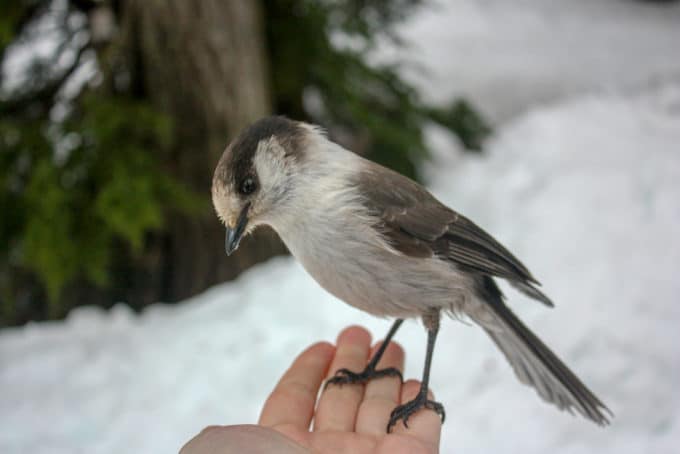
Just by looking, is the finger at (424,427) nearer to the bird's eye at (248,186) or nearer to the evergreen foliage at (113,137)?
the bird's eye at (248,186)

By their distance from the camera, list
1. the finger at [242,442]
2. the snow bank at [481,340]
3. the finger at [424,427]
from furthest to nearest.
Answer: the snow bank at [481,340] < the finger at [424,427] < the finger at [242,442]

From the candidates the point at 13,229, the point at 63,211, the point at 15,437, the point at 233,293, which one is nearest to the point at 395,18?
the point at 233,293

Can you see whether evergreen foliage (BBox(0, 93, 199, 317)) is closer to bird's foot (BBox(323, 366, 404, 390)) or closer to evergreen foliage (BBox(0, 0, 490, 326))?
evergreen foliage (BBox(0, 0, 490, 326))

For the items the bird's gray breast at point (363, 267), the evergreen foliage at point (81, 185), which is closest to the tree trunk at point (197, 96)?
the evergreen foliage at point (81, 185)

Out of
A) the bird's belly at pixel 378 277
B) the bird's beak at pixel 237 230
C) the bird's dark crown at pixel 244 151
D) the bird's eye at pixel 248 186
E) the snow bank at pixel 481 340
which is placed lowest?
the snow bank at pixel 481 340

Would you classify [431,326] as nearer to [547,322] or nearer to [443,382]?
[443,382]

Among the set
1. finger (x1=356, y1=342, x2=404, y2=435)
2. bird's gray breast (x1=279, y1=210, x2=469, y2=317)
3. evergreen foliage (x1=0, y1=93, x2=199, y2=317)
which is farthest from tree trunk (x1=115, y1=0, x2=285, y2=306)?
bird's gray breast (x1=279, y1=210, x2=469, y2=317)

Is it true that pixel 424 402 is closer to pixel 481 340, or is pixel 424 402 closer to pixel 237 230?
pixel 237 230

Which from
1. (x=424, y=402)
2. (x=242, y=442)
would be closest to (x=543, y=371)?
(x=424, y=402)
